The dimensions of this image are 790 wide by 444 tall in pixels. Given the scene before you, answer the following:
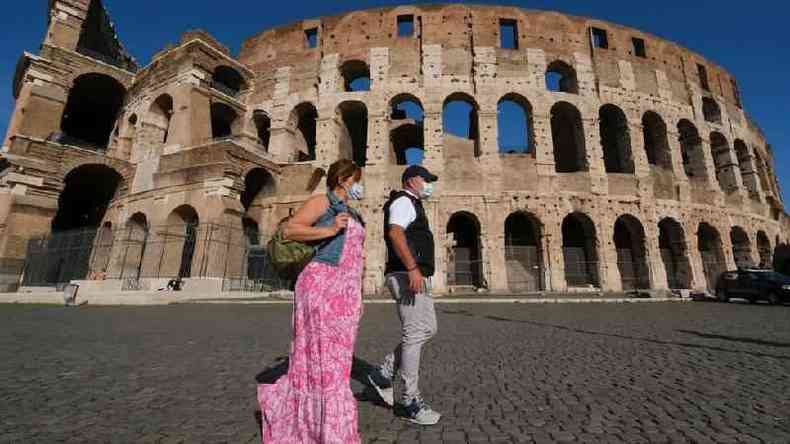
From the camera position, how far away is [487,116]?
15.6 metres

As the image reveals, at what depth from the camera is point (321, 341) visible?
65.7 inches

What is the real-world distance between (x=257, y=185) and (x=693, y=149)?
21676 mm

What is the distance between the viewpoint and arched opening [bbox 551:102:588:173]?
16531mm

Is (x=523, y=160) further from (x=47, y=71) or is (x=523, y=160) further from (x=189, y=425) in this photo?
(x=47, y=71)

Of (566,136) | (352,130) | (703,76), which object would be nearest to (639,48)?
(703,76)

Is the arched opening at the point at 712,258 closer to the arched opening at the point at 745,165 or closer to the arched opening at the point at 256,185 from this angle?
the arched opening at the point at 745,165

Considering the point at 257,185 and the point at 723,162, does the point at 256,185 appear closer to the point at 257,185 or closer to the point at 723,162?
the point at 257,185

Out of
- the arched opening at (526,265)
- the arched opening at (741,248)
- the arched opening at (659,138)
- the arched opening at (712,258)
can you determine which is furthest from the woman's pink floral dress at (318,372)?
the arched opening at (741,248)

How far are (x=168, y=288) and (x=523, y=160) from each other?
14.6 meters

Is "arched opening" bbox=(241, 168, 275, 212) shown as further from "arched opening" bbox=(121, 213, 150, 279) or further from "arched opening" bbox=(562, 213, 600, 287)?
"arched opening" bbox=(562, 213, 600, 287)

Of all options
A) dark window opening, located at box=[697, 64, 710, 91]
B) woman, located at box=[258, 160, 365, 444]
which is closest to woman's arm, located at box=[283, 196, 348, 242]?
woman, located at box=[258, 160, 365, 444]

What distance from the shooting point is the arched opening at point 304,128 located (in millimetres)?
17188

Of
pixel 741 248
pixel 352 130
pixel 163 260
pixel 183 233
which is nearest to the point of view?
pixel 163 260

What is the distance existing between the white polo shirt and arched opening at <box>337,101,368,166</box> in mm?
14082
